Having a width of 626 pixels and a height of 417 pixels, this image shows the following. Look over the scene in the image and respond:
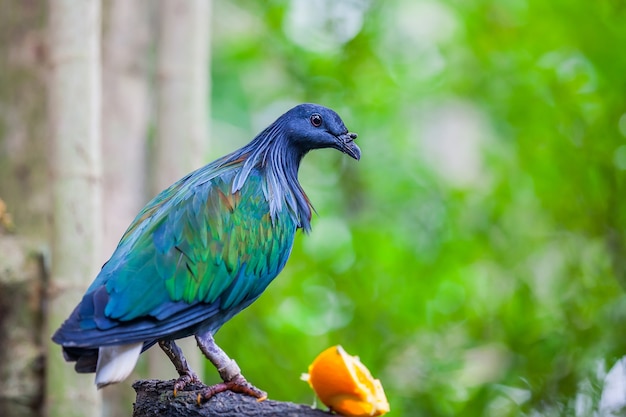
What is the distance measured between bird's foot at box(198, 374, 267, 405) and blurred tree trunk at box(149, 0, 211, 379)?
136 centimetres

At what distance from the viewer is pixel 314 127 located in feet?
9.93

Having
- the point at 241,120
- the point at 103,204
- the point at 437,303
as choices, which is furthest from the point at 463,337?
the point at 241,120

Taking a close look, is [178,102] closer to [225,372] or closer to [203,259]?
[203,259]

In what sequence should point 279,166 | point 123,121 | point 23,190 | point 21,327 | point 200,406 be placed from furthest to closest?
point 123,121, point 23,190, point 21,327, point 279,166, point 200,406

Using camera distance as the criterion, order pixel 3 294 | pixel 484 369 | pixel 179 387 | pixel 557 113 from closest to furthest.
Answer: pixel 179 387, pixel 3 294, pixel 557 113, pixel 484 369

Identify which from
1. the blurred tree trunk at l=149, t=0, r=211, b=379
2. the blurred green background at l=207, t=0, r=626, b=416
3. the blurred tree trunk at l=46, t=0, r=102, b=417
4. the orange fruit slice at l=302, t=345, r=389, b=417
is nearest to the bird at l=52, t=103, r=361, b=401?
the orange fruit slice at l=302, t=345, r=389, b=417

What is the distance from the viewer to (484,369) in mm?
5957

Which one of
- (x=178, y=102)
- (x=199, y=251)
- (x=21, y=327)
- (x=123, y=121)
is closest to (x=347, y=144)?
(x=199, y=251)

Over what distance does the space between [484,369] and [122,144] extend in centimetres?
305

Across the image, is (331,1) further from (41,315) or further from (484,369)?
(41,315)

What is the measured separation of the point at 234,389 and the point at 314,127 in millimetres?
955

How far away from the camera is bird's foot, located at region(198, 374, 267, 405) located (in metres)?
2.68

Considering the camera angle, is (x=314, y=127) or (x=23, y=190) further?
(x=23, y=190)

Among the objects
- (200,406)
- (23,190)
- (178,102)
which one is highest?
(178,102)
